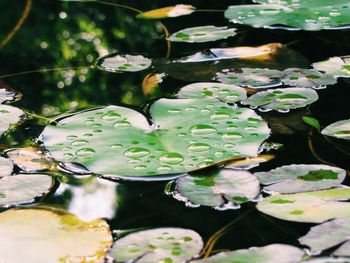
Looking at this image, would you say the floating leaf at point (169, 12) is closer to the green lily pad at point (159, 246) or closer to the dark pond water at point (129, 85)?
the dark pond water at point (129, 85)

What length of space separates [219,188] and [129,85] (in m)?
0.50

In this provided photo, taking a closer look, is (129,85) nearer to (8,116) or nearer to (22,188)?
(8,116)

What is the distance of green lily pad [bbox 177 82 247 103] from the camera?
118cm

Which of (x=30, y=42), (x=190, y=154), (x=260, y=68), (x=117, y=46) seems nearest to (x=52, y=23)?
(x=30, y=42)

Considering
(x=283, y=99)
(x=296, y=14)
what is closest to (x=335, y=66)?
(x=283, y=99)

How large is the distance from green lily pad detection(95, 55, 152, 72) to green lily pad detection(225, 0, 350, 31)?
0.33 m

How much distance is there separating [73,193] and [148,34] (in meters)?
0.82

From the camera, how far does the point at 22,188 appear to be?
0.91 meters

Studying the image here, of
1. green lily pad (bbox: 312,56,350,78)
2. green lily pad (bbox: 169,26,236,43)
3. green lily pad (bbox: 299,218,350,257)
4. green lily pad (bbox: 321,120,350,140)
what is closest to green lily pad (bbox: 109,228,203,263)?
green lily pad (bbox: 299,218,350,257)

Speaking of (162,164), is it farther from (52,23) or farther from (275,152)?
(52,23)

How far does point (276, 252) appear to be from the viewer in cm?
73

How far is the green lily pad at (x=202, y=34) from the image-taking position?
1.53 meters

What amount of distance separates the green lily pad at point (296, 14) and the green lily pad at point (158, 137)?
1.70ft

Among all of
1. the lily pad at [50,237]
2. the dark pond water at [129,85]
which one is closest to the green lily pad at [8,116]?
the dark pond water at [129,85]
